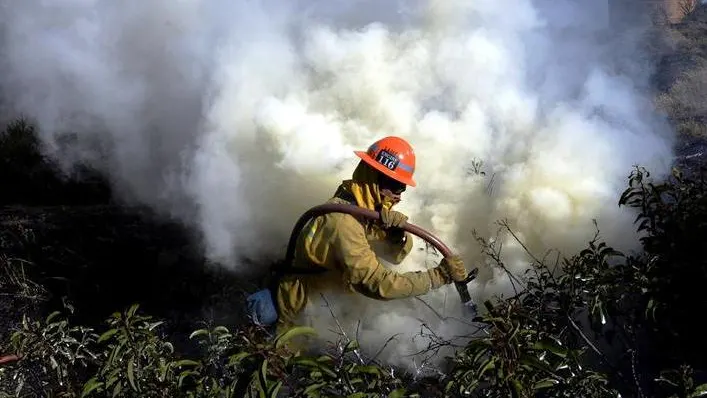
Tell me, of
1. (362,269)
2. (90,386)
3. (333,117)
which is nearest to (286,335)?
(90,386)

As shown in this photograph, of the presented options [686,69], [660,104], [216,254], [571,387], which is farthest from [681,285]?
[686,69]

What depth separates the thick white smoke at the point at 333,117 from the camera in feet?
17.1

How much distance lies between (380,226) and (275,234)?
2516 millimetres

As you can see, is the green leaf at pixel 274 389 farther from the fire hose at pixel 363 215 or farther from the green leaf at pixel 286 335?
the fire hose at pixel 363 215

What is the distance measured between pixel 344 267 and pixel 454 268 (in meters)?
0.67

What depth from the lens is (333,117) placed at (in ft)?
20.8

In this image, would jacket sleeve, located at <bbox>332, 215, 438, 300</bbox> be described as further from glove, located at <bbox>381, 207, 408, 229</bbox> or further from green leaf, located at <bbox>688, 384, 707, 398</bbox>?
green leaf, located at <bbox>688, 384, 707, 398</bbox>

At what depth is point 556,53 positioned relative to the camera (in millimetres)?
8047

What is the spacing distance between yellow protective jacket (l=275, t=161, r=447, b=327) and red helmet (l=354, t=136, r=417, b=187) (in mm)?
98

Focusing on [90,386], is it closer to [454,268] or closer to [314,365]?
[314,365]

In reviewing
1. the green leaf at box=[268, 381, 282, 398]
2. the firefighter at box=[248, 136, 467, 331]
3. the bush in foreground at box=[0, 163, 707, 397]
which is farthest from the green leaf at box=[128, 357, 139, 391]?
the firefighter at box=[248, 136, 467, 331]

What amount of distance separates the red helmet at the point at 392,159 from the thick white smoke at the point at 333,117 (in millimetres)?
1036

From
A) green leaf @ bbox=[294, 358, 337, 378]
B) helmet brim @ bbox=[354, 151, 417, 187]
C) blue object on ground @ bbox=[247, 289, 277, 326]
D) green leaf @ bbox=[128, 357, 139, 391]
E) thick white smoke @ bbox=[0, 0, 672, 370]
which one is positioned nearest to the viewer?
green leaf @ bbox=[294, 358, 337, 378]

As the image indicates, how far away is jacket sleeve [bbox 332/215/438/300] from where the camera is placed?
3.63m
